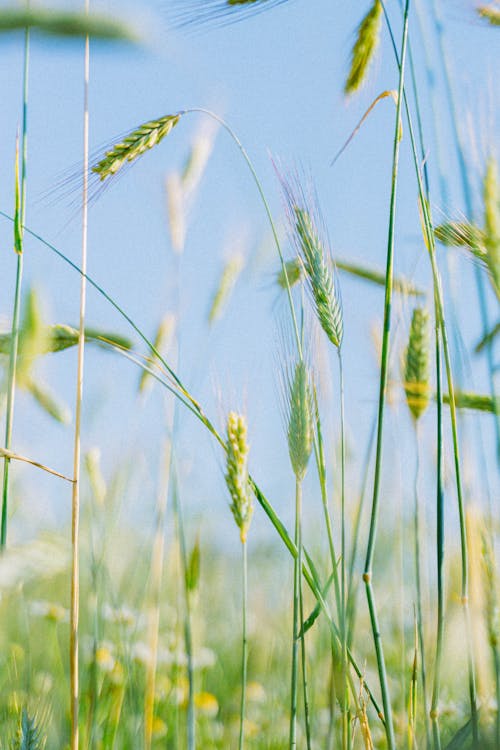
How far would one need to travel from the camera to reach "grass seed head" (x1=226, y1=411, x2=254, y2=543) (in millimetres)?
843

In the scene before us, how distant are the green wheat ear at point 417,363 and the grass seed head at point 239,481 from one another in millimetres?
233

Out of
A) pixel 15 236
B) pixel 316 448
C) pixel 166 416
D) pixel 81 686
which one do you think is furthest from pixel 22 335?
pixel 81 686

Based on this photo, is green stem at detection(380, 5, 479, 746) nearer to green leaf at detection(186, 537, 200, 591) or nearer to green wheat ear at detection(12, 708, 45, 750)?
green leaf at detection(186, 537, 200, 591)

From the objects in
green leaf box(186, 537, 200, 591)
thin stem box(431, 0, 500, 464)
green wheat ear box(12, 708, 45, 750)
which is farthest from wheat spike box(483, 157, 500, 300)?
green wheat ear box(12, 708, 45, 750)

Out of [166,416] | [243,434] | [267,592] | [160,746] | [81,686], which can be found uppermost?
[166,416]

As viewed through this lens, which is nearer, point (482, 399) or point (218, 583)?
point (482, 399)

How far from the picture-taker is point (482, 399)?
83cm

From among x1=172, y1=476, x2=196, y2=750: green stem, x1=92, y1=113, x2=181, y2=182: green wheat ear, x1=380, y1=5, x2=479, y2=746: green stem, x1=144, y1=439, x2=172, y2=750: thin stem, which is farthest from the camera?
x1=144, y1=439, x2=172, y2=750: thin stem

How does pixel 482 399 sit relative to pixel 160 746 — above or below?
above

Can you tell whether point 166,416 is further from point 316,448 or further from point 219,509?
point 219,509

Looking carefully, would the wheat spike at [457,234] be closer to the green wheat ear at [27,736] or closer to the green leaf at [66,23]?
the green leaf at [66,23]

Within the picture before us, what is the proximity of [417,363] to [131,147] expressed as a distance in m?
0.47

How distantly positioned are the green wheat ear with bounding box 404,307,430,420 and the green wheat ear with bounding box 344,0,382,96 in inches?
16.8

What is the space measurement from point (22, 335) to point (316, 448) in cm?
41
